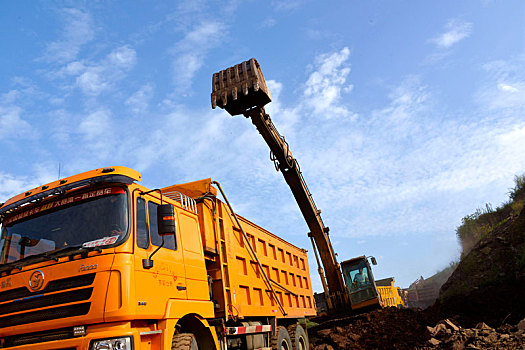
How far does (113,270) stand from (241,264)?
3029mm

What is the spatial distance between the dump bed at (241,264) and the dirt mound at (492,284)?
604cm

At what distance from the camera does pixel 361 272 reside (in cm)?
1452

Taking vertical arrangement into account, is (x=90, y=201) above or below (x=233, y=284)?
above

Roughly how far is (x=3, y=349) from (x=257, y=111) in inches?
222

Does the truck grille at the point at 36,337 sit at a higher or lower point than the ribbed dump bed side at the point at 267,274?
lower

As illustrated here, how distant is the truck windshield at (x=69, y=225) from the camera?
4.28 m

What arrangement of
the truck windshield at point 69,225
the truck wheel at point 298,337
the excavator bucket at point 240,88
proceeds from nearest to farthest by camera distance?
the truck windshield at point 69,225 < the excavator bucket at point 240,88 < the truck wheel at point 298,337

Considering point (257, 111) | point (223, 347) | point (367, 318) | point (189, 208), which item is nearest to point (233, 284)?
point (223, 347)

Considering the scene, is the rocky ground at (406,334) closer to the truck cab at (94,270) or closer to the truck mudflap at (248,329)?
the truck mudflap at (248,329)

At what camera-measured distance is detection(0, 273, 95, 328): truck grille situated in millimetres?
3920

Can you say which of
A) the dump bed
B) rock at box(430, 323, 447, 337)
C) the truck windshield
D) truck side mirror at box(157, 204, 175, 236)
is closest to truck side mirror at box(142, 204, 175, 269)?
truck side mirror at box(157, 204, 175, 236)

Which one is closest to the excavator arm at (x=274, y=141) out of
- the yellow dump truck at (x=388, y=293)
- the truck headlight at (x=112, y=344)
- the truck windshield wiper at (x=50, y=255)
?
the truck windshield wiper at (x=50, y=255)

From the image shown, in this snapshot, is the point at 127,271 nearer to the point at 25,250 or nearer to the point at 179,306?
the point at 179,306

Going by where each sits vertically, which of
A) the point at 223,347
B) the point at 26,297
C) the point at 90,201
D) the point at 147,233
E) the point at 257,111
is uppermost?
the point at 257,111
